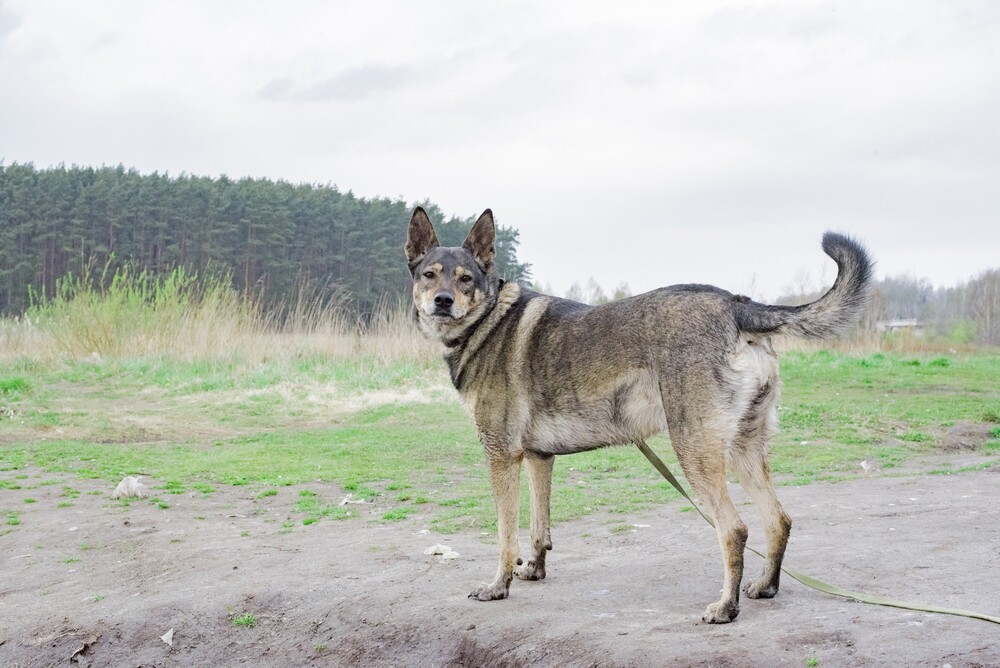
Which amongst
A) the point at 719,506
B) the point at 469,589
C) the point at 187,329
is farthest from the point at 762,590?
the point at 187,329

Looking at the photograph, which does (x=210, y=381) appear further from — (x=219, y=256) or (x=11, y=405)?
(x=219, y=256)

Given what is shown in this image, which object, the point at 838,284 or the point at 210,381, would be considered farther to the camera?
the point at 210,381

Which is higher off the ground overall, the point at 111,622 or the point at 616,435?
the point at 616,435

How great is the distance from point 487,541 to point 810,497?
3227 millimetres

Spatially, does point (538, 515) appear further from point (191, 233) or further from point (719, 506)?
point (191, 233)

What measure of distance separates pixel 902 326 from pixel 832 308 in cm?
3131

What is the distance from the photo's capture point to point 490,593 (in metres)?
5.45

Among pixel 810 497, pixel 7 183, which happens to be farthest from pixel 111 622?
pixel 7 183

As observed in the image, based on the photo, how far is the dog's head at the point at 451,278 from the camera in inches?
231

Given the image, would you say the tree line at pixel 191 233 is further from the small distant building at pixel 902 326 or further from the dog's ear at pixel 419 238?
the dog's ear at pixel 419 238

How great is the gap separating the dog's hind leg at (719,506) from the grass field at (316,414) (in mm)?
3354

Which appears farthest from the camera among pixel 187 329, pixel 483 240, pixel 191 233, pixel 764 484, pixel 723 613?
pixel 191 233

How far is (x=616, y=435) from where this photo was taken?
5.23 m

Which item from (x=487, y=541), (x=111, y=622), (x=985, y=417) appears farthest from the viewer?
(x=985, y=417)
